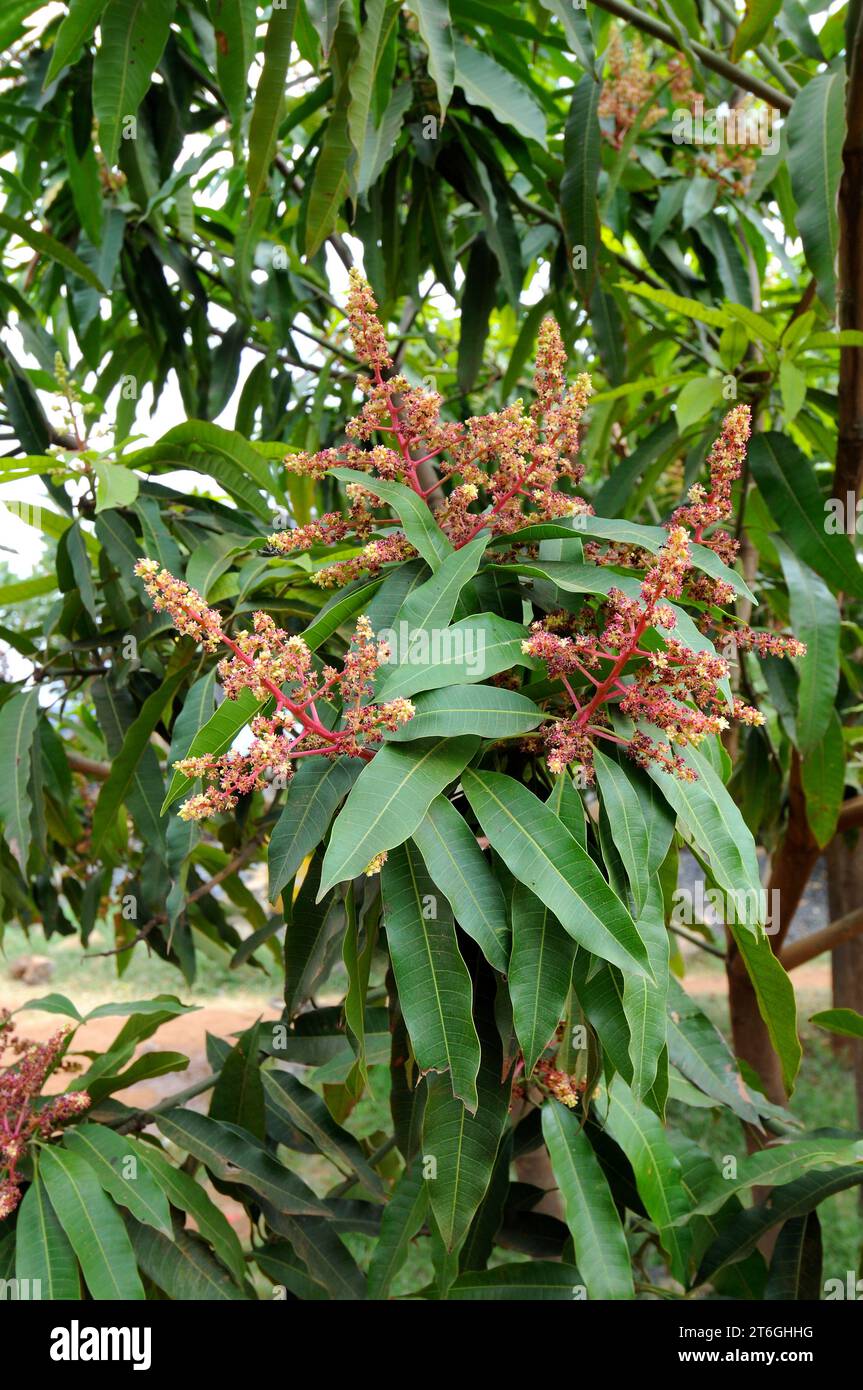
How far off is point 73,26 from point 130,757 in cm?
75

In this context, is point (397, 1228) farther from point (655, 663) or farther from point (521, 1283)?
point (655, 663)

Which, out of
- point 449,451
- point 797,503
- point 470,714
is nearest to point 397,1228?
point 470,714

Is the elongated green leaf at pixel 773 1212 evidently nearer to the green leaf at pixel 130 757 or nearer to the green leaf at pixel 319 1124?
the green leaf at pixel 319 1124

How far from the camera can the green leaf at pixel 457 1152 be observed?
91 cm

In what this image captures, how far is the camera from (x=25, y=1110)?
4.17 feet

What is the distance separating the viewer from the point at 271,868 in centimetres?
88

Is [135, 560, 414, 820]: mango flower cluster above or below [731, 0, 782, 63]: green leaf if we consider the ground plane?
below

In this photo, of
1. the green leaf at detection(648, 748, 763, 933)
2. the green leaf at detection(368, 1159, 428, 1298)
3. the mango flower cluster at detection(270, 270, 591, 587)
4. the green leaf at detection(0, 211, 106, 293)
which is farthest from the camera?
the green leaf at detection(0, 211, 106, 293)

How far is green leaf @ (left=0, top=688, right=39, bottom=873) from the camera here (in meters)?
1.29

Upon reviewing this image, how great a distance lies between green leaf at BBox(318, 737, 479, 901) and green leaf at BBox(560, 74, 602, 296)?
3.30 ft

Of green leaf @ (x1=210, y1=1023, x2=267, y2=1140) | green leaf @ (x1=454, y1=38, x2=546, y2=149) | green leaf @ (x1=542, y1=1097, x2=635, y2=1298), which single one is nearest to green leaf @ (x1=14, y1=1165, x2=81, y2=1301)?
green leaf @ (x1=210, y1=1023, x2=267, y2=1140)

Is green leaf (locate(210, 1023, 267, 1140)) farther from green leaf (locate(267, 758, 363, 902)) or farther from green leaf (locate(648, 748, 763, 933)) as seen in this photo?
green leaf (locate(648, 748, 763, 933))
